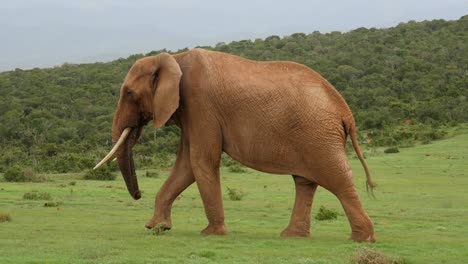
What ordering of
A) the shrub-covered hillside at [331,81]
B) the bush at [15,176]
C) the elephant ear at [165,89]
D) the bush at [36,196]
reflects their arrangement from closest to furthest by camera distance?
the elephant ear at [165,89] < the bush at [36,196] < the bush at [15,176] < the shrub-covered hillside at [331,81]

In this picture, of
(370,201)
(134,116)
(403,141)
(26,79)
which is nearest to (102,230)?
(134,116)

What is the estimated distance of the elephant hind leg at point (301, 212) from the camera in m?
14.6

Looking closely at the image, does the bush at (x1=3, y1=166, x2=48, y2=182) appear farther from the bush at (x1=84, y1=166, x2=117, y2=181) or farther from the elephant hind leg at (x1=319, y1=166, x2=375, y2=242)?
the elephant hind leg at (x1=319, y1=166, x2=375, y2=242)

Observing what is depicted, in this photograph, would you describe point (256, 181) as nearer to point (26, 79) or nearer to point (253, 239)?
point (253, 239)

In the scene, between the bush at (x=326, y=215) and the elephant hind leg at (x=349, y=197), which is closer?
the elephant hind leg at (x=349, y=197)

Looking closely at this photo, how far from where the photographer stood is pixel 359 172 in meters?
34.1

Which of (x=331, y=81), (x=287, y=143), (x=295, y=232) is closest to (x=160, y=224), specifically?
(x=295, y=232)

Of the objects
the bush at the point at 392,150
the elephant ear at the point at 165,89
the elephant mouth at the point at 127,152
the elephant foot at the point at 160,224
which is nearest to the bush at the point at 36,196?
the elephant mouth at the point at 127,152

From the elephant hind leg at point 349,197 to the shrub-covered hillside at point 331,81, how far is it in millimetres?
24922

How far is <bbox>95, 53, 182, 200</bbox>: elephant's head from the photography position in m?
14.2

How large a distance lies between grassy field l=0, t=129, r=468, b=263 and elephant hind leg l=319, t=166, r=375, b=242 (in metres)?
0.33

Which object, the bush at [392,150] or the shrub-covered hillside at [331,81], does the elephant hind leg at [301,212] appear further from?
the bush at [392,150]

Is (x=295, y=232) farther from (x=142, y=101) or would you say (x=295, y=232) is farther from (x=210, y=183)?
(x=142, y=101)

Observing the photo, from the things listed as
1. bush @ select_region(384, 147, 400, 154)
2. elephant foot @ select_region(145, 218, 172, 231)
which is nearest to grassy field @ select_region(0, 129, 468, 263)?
elephant foot @ select_region(145, 218, 172, 231)
